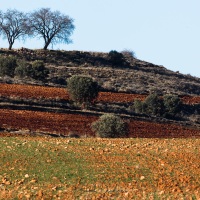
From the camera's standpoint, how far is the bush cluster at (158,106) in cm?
5147

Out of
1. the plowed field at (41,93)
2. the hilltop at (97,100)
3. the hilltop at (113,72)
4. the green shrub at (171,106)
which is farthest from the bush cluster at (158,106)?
the hilltop at (113,72)

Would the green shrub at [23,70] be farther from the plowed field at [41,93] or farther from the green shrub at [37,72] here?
the plowed field at [41,93]

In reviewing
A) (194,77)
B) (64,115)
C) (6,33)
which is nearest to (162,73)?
(194,77)

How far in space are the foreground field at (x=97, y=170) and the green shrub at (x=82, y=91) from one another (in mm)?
28261

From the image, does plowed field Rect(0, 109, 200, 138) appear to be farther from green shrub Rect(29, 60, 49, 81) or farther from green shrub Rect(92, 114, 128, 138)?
green shrub Rect(29, 60, 49, 81)

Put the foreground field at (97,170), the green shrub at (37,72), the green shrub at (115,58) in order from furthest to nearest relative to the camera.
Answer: the green shrub at (115,58) → the green shrub at (37,72) → the foreground field at (97,170)

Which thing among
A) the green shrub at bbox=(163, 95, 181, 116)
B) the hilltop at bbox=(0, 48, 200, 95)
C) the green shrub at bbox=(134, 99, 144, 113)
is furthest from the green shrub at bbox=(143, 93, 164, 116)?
the hilltop at bbox=(0, 48, 200, 95)

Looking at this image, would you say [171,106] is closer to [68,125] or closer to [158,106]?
[158,106]

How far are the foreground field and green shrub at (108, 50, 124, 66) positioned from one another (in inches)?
2953

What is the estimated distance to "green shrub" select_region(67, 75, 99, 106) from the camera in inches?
1909

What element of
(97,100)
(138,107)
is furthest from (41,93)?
(138,107)

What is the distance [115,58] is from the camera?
95375mm

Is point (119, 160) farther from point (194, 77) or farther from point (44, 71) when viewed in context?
point (194, 77)

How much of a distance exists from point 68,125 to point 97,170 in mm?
22069
